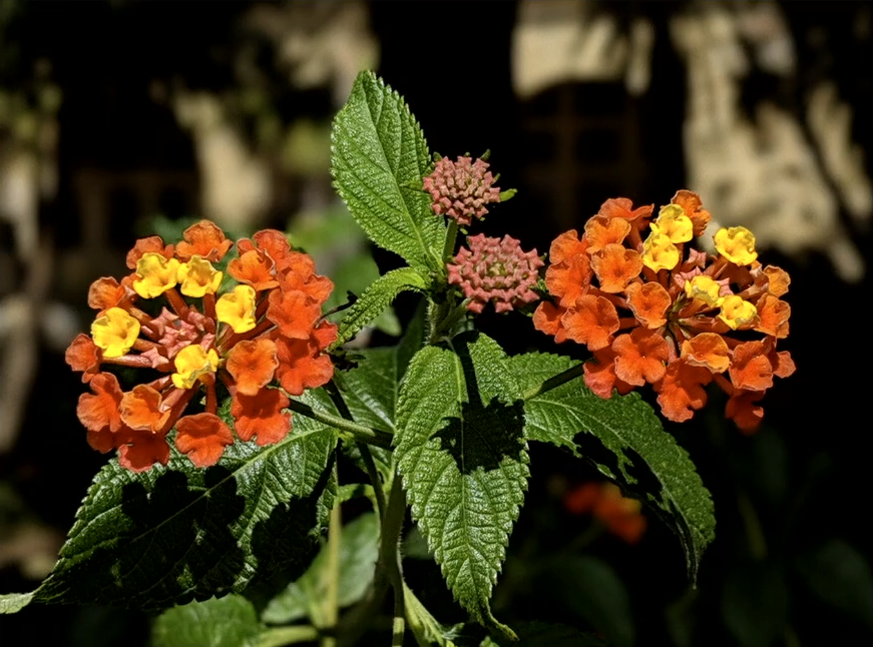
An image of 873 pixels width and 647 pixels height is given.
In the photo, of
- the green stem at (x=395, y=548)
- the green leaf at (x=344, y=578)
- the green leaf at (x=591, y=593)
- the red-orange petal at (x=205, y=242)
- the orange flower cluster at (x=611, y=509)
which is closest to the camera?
the red-orange petal at (x=205, y=242)

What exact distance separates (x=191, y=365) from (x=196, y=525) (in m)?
0.22

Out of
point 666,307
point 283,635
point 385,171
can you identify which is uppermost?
point 385,171

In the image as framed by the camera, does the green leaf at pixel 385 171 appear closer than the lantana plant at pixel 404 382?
No

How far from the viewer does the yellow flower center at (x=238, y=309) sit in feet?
2.83

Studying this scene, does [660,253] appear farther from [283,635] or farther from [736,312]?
[283,635]

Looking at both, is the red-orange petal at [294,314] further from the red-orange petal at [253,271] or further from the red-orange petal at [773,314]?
the red-orange petal at [773,314]

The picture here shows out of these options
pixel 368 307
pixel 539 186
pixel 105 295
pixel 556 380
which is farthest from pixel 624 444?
pixel 539 186

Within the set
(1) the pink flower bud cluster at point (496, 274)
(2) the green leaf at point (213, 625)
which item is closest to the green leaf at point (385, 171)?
(1) the pink flower bud cluster at point (496, 274)

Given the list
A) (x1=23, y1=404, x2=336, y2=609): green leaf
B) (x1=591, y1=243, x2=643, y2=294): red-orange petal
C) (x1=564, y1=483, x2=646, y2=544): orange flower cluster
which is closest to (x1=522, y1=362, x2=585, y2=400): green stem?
(x1=591, y1=243, x2=643, y2=294): red-orange petal

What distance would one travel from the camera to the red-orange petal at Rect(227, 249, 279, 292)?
0.89 m

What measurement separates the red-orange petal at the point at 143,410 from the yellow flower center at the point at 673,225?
483 mm

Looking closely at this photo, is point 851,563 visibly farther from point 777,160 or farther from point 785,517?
point 777,160

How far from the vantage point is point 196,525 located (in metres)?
0.99

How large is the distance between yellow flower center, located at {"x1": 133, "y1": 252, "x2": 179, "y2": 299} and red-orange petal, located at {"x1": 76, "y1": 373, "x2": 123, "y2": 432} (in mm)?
87
